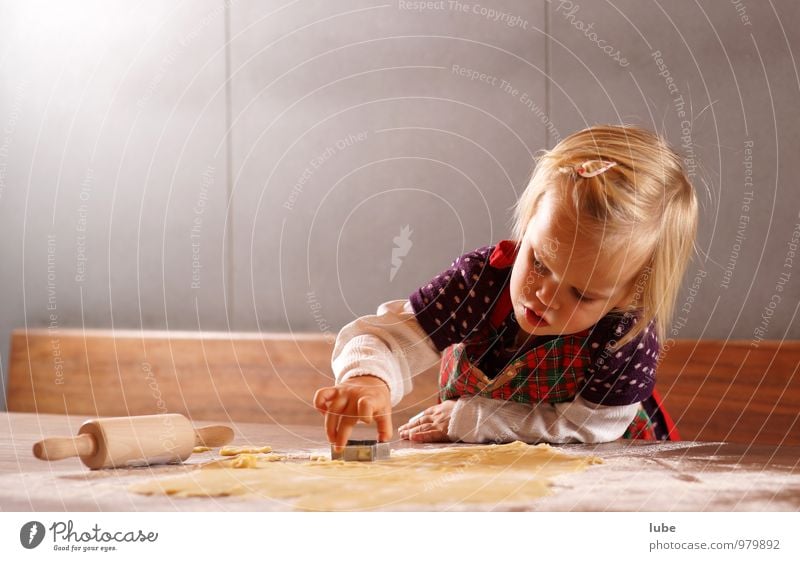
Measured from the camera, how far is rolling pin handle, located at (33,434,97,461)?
57 centimetres

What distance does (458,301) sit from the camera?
0.84 m

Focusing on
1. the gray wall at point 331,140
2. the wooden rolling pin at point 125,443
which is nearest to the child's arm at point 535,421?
the wooden rolling pin at point 125,443

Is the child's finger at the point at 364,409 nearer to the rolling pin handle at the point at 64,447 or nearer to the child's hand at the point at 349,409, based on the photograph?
the child's hand at the point at 349,409

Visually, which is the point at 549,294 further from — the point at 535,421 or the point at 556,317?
the point at 535,421

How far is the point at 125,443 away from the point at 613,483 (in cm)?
30

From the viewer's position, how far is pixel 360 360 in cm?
75

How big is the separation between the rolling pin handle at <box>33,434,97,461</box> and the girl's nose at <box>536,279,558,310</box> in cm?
34

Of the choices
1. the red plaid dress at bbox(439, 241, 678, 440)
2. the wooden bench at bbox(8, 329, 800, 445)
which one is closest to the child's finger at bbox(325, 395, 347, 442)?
the red plaid dress at bbox(439, 241, 678, 440)

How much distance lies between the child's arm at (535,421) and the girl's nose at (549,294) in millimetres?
125

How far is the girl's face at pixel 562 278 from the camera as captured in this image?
70cm

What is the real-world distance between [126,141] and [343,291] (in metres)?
0.51
